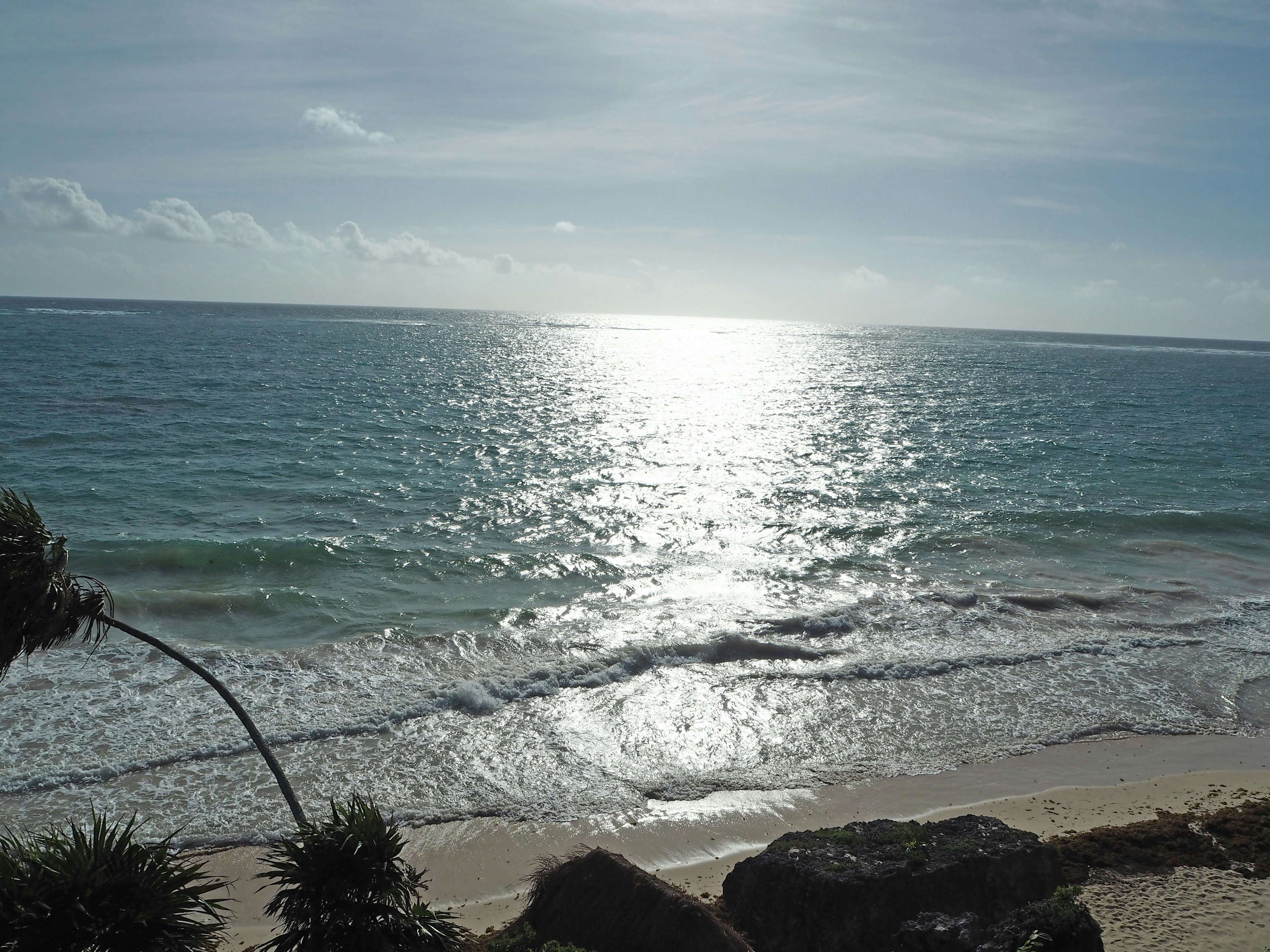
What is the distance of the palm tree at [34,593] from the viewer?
18.2ft

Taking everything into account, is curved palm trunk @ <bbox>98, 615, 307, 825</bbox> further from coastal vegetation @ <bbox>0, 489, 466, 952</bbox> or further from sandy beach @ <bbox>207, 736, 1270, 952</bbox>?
sandy beach @ <bbox>207, 736, 1270, 952</bbox>

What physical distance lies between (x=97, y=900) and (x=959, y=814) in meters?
10.2

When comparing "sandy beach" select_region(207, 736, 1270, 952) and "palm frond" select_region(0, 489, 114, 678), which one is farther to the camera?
"sandy beach" select_region(207, 736, 1270, 952)

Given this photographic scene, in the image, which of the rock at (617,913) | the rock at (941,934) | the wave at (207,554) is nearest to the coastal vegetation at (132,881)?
the rock at (617,913)

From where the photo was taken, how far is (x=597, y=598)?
63.7ft

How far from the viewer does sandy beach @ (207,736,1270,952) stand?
27.4 feet

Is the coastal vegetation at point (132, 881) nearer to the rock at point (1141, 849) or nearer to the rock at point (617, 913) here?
the rock at point (617, 913)

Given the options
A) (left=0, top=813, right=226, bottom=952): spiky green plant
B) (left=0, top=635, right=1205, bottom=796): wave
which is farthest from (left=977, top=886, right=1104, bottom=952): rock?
(left=0, top=635, right=1205, bottom=796): wave

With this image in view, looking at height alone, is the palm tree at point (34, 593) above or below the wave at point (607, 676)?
above

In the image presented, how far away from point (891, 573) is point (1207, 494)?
1952 cm

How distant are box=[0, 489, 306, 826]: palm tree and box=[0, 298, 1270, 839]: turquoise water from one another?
5691 millimetres

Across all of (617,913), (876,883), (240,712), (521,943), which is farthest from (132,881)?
(876,883)

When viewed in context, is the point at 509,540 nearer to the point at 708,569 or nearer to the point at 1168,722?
the point at 708,569

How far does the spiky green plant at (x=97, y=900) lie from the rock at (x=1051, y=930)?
6.11m
